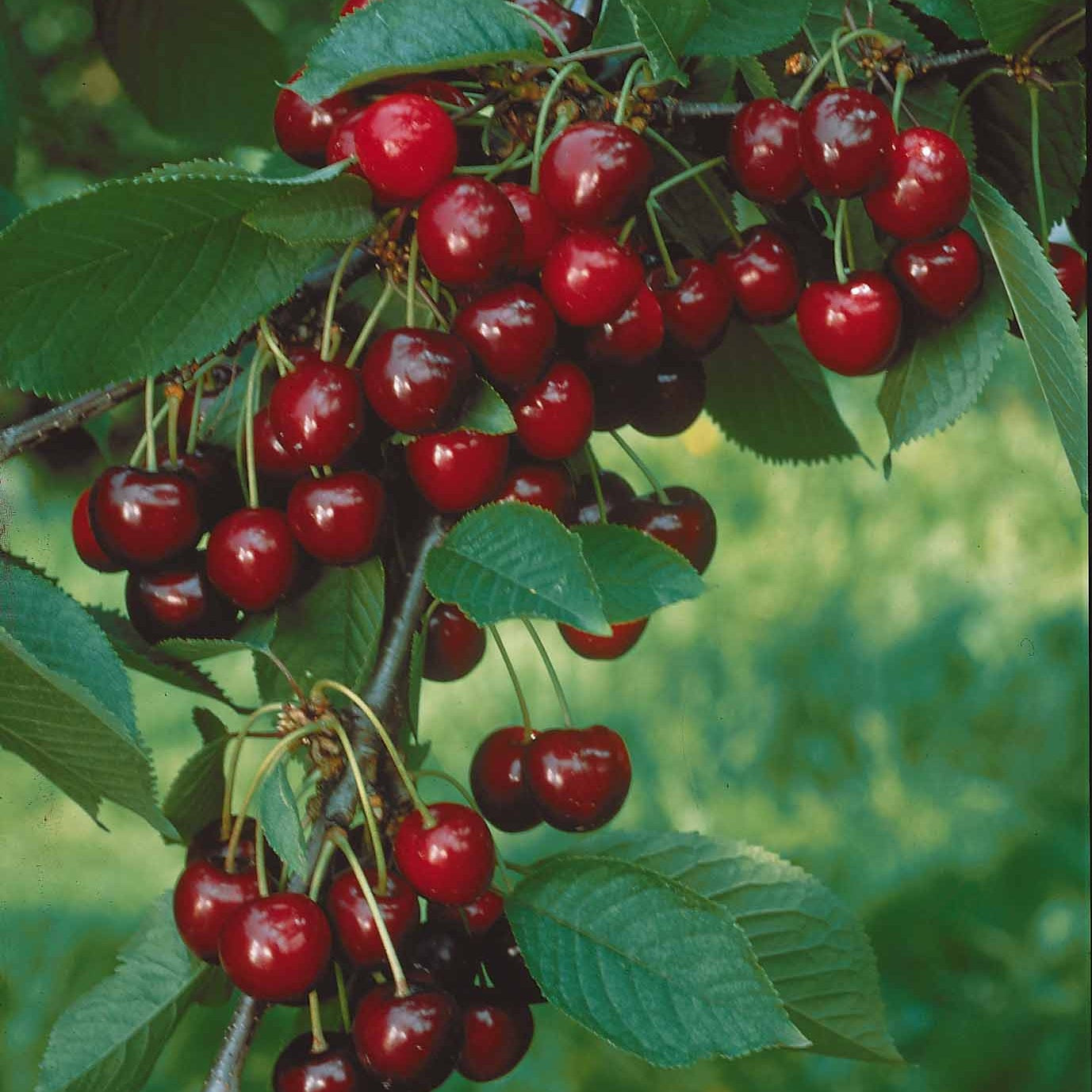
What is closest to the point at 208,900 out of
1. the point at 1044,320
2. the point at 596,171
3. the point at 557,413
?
the point at 557,413

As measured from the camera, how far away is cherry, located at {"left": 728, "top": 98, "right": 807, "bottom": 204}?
2.39ft

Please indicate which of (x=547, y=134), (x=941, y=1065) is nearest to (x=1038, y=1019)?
(x=941, y=1065)

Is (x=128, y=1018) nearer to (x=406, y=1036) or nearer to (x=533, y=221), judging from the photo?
(x=406, y=1036)

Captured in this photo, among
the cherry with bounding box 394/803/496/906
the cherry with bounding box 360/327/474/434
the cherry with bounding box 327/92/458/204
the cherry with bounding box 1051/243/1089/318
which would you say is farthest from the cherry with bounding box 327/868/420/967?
the cherry with bounding box 1051/243/1089/318

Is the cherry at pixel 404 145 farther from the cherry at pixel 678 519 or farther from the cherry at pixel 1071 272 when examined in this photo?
the cherry at pixel 1071 272

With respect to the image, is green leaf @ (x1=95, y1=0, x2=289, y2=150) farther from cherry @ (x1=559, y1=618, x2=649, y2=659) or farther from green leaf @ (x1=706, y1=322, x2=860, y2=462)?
cherry @ (x1=559, y1=618, x2=649, y2=659)

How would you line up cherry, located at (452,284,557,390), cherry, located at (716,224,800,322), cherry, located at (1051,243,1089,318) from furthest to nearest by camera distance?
cherry, located at (1051,243,1089,318) < cherry, located at (716,224,800,322) < cherry, located at (452,284,557,390)

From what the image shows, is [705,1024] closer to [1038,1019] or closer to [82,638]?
[82,638]

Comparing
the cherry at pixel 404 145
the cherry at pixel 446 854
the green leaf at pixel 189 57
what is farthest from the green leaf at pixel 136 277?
the green leaf at pixel 189 57

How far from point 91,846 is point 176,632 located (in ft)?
4.07

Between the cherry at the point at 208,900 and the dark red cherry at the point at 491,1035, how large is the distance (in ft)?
0.44

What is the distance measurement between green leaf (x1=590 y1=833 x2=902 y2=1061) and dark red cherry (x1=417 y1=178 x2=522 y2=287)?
36 centimetres

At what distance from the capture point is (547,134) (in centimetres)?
74

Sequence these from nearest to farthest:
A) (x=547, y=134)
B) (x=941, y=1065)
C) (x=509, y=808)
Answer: (x=547, y=134), (x=509, y=808), (x=941, y=1065)
